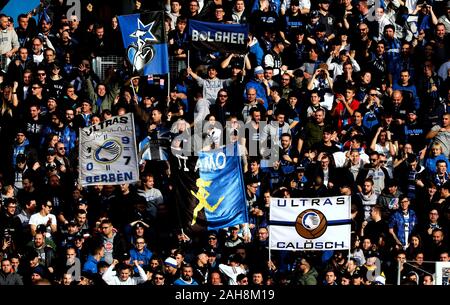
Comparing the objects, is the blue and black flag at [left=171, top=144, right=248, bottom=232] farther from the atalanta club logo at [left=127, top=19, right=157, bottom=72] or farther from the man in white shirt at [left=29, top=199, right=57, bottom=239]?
the atalanta club logo at [left=127, top=19, right=157, bottom=72]

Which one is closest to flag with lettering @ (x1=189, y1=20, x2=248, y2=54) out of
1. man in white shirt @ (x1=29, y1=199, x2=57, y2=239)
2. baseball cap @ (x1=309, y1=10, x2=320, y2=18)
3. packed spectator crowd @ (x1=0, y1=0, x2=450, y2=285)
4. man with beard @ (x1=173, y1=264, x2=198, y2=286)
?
packed spectator crowd @ (x1=0, y1=0, x2=450, y2=285)

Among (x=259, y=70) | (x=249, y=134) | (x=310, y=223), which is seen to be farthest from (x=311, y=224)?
(x=259, y=70)

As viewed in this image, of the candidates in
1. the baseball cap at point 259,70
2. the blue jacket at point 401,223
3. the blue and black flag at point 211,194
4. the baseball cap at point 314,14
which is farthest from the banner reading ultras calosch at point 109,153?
the baseball cap at point 314,14

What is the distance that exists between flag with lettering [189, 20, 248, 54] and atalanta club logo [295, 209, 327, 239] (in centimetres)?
403

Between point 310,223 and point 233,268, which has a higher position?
point 310,223

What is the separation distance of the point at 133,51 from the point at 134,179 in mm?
2588

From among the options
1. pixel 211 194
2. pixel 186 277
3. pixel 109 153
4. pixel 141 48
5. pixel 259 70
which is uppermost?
pixel 141 48

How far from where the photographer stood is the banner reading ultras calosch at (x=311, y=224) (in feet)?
75.2

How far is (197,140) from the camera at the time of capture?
24609 millimetres

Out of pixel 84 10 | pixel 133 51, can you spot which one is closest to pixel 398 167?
pixel 133 51

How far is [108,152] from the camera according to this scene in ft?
79.1

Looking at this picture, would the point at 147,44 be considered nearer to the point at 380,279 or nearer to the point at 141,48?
the point at 141,48

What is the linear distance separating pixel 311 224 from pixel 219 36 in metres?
4.35

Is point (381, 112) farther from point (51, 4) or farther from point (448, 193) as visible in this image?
point (51, 4)
